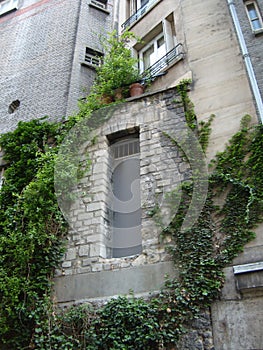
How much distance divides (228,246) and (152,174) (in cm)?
187

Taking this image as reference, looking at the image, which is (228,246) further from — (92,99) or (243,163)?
(92,99)

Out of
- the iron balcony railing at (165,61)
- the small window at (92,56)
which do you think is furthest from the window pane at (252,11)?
the small window at (92,56)

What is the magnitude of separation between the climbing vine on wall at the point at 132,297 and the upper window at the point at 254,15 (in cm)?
226

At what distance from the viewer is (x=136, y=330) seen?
16.9 ft

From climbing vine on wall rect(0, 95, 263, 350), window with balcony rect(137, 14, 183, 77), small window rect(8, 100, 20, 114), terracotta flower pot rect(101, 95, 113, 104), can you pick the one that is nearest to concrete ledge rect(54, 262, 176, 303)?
climbing vine on wall rect(0, 95, 263, 350)

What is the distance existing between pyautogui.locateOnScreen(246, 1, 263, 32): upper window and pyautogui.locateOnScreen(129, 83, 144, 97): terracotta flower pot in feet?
7.97

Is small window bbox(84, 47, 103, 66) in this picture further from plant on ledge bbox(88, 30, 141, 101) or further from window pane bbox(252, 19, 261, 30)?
window pane bbox(252, 19, 261, 30)

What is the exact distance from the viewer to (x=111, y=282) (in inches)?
231

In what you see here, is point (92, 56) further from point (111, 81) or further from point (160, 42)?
point (111, 81)

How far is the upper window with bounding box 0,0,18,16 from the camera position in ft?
45.1

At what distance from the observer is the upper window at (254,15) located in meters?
7.31

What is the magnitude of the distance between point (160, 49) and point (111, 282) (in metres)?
6.10

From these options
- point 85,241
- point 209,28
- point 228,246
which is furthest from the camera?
point 209,28

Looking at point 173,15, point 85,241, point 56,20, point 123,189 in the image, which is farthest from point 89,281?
point 56,20
